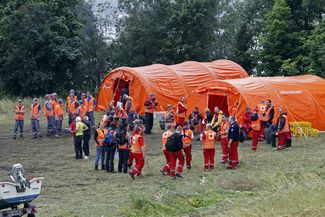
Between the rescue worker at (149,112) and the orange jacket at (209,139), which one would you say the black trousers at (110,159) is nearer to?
the orange jacket at (209,139)

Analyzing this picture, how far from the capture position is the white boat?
10242 millimetres

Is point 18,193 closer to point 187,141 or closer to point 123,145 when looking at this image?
point 123,145

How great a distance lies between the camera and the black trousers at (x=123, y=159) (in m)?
17.2

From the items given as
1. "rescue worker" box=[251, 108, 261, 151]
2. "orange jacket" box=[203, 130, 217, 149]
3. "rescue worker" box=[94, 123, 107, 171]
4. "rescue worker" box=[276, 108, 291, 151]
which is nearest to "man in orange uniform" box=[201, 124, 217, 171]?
"orange jacket" box=[203, 130, 217, 149]

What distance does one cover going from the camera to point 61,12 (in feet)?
142

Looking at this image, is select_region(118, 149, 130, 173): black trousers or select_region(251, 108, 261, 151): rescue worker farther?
select_region(251, 108, 261, 151): rescue worker

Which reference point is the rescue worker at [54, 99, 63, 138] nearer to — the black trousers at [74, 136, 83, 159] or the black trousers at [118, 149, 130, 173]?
the black trousers at [74, 136, 83, 159]

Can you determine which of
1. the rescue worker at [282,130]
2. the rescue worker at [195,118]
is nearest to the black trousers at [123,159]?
the rescue worker at [282,130]

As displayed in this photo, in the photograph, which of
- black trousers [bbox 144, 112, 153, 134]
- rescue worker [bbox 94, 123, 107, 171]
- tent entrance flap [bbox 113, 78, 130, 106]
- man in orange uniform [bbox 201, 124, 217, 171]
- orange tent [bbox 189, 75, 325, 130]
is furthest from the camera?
tent entrance flap [bbox 113, 78, 130, 106]

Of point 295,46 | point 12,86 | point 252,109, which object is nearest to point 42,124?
point 252,109

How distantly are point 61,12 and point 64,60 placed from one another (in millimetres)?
3794

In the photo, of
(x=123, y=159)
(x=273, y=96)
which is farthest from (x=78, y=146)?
(x=273, y=96)

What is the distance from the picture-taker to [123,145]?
17.1 m

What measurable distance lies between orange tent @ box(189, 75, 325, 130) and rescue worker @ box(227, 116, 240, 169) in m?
6.49
